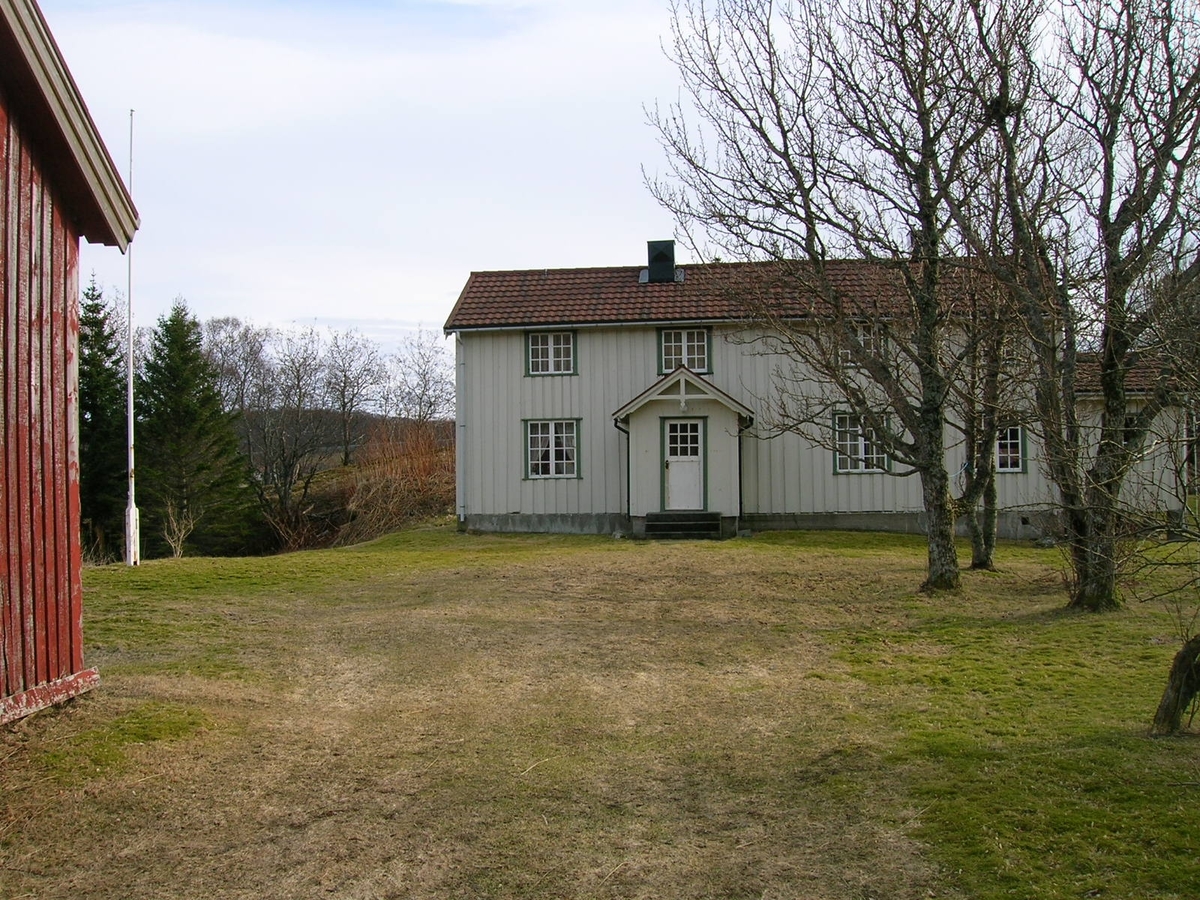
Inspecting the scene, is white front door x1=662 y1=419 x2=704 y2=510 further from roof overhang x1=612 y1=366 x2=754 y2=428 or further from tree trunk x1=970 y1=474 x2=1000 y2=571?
tree trunk x1=970 y1=474 x2=1000 y2=571

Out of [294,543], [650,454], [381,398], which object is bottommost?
[294,543]

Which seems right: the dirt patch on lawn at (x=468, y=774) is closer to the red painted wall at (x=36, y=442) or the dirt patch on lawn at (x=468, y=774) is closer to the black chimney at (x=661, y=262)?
the red painted wall at (x=36, y=442)

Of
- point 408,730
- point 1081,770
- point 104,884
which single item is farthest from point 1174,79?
point 104,884

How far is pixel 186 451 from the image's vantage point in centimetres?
3562

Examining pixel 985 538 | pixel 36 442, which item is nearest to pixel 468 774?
pixel 36 442

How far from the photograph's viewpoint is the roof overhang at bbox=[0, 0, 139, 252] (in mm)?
7164

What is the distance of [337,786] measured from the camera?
6.63 meters

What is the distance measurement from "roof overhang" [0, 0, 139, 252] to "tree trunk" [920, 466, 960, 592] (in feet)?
37.5

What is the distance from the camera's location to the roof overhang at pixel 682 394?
23.3 m

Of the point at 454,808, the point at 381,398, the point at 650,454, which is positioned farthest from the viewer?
the point at 381,398

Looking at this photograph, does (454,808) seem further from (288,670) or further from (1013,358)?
(1013,358)

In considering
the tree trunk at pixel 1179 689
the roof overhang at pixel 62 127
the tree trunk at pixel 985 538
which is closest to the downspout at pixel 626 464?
the tree trunk at pixel 985 538

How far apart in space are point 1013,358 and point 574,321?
45.9 feet

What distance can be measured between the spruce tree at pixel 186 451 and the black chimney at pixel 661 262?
60.0 feet
